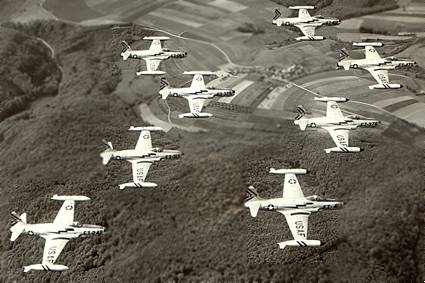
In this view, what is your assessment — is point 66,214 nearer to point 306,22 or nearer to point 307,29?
point 307,29

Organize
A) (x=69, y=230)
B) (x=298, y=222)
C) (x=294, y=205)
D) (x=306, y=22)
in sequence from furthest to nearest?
(x=306, y=22)
(x=69, y=230)
(x=294, y=205)
(x=298, y=222)

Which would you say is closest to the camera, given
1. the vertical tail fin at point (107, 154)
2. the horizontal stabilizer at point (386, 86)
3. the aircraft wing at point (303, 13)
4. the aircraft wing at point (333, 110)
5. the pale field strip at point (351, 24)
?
the aircraft wing at point (333, 110)

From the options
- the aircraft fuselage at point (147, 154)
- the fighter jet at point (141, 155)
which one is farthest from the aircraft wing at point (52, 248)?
the aircraft fuselage at point (147, 154)

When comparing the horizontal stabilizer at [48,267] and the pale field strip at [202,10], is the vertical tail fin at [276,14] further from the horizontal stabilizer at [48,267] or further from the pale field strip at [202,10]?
the horizontal stabilizer at [48,267]

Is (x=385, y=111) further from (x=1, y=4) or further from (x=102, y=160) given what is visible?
(x=1, y=4)

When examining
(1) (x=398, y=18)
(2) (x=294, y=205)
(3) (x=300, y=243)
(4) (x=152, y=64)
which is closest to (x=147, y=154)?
(4) (x=152, y=64)

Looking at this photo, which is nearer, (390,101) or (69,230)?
(69,230)

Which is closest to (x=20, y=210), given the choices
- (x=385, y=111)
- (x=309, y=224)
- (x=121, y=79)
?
(x=121, y=79)
